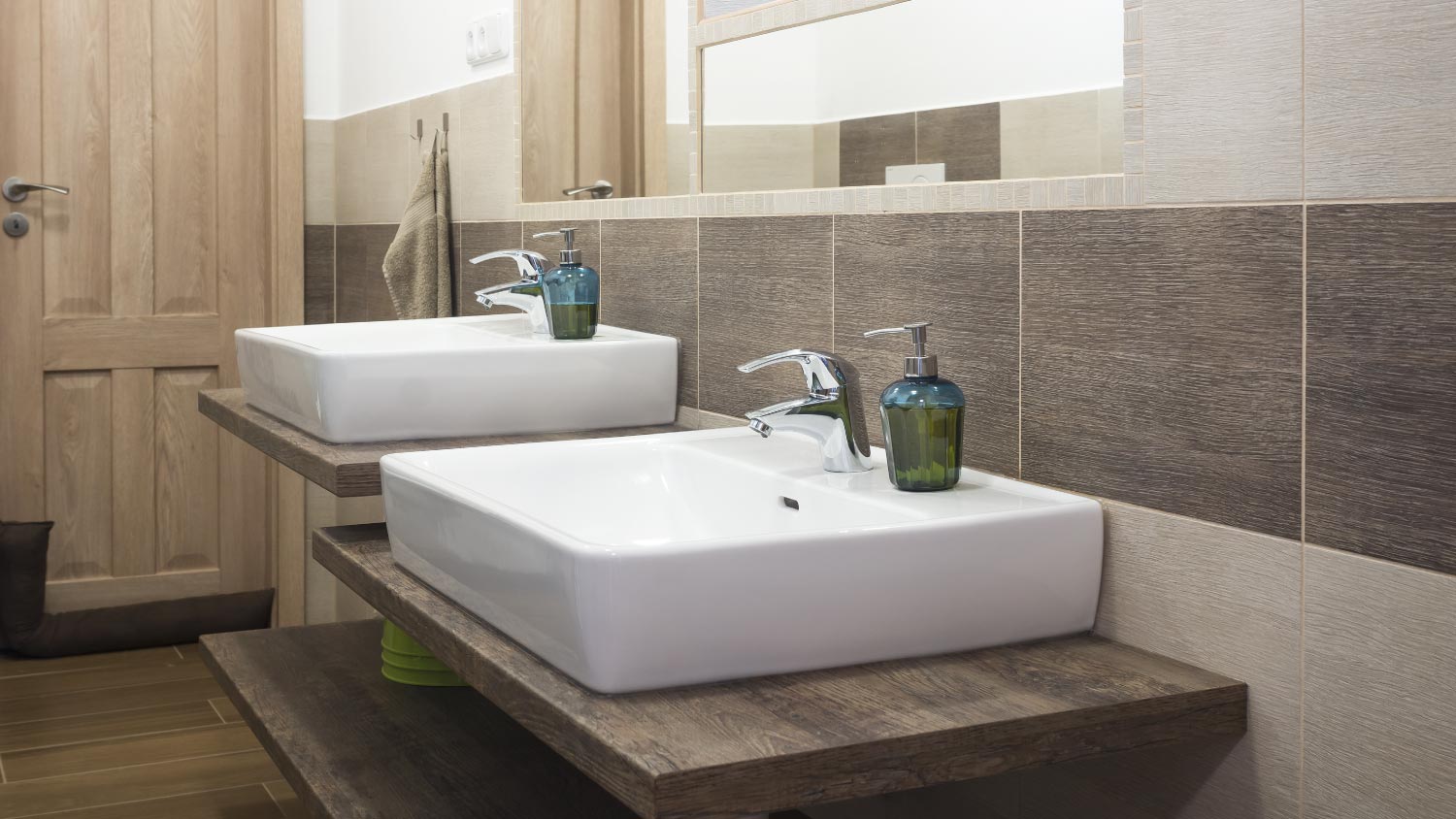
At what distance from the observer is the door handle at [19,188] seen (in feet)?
10.3

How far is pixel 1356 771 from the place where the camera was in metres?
0.95

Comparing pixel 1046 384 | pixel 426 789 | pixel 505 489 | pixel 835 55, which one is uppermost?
pixel 835 55

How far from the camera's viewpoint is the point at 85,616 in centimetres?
320

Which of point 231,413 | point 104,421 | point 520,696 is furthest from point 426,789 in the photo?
point 104,421

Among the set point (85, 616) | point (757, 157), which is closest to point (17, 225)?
point (85, 616)

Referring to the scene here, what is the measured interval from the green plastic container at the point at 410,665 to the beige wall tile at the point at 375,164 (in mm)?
1326

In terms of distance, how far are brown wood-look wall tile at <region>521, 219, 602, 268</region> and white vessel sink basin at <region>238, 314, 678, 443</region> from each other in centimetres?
19

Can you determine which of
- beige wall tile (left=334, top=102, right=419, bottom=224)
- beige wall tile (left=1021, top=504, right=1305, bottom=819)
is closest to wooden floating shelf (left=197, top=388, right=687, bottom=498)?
beige wall tile (left=1021, top=504, right=1305, bottom=819)

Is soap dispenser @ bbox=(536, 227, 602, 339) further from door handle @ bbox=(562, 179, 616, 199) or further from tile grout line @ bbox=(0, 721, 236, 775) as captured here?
tile grout line @ bbox=(0, 721, 236, 775)

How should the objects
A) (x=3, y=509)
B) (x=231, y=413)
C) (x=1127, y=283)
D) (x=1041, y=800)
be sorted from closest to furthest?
(x=1127, y=283)
(x=1041, y=800)
(x=231, y=413)
(x=3, y=509)

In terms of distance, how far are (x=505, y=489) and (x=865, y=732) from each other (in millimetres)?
573

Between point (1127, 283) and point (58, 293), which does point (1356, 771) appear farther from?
point (58, 293)

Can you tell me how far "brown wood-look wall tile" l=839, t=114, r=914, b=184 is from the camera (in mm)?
1391

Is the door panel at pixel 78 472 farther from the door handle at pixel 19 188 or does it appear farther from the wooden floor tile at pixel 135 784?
the wooden floor tile at pixel 135 784
